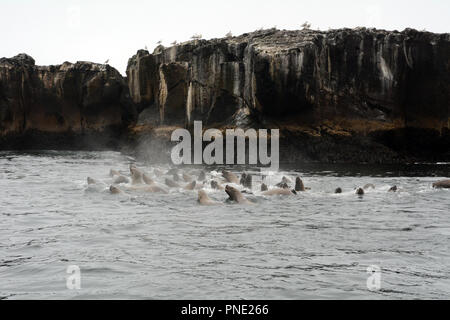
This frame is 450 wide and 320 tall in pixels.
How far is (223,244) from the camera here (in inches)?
468

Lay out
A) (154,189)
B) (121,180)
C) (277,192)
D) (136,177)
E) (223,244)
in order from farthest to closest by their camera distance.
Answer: (121,180)
(136,177)
(154,189)
(277,192)
(223,244)

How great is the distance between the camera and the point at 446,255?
434 inches

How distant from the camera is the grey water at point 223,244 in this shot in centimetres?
891

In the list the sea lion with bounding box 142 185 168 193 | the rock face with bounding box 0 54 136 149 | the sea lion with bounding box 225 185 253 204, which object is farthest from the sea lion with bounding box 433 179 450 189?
the rock face with bounding box 0 54 136 149

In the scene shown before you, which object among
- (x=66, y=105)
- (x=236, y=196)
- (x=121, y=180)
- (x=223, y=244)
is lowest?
(x=223, y=244)

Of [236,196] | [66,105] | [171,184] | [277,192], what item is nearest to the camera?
[236,196]

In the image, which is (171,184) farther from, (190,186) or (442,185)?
(442,185)

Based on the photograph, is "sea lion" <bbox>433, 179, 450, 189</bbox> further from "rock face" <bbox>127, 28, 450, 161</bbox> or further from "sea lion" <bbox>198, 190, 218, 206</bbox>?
"rock face" <bbox>127, 28, 450, 161</bbox>

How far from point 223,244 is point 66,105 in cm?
4407

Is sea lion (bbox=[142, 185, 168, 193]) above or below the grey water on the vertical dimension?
above

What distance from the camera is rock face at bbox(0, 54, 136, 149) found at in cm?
5175

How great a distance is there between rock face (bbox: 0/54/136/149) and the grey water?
3205cm

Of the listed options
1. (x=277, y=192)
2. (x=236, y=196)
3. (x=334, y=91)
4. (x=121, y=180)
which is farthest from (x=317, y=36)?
(x=236, y=196)
